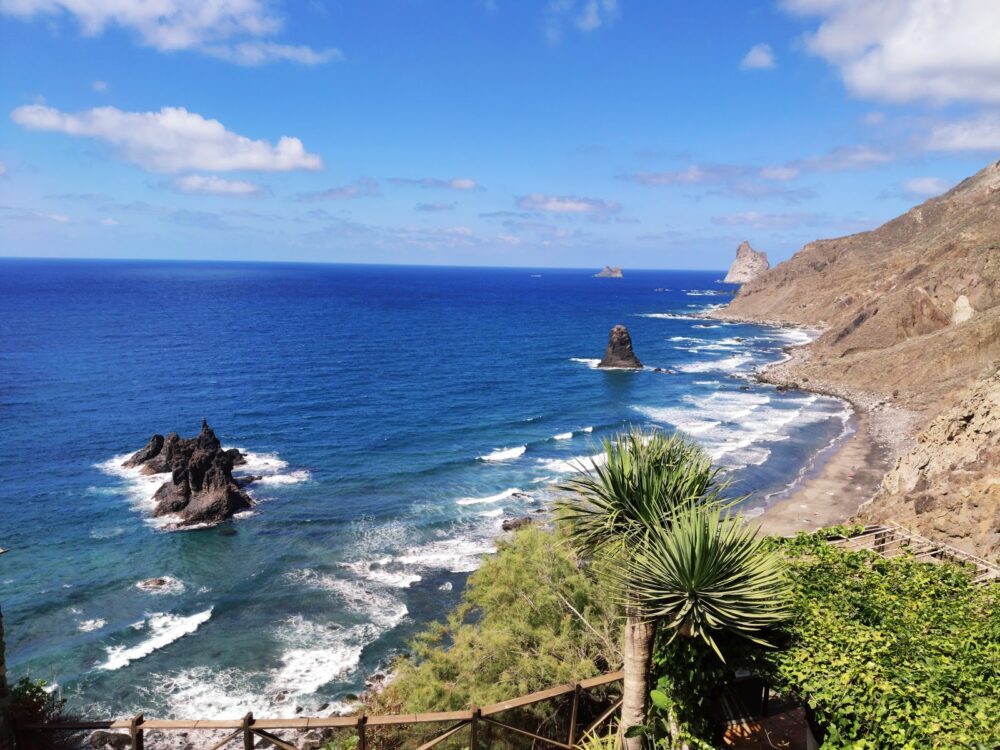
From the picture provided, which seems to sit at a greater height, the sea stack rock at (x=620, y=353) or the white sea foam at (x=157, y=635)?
the sea stack rock at (x=620, y=353)

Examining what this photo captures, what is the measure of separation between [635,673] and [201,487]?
3580 centimetres

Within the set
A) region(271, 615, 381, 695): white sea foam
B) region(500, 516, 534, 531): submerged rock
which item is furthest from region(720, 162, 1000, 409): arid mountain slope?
region(271, 615, 381, 695): white sea foam

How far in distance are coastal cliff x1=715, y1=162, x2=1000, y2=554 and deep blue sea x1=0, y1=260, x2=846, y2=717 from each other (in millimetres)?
8473

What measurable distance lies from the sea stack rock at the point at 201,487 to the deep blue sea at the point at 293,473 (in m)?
1.10

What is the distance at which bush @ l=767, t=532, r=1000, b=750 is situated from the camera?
7.70 metres

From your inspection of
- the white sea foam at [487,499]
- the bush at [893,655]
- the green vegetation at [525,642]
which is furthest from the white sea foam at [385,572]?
the bush at [893,655]

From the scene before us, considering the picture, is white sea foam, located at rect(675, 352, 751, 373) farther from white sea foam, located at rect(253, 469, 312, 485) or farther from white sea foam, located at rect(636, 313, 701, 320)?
white sea foam, located at rect(636, 313, 701, 320)

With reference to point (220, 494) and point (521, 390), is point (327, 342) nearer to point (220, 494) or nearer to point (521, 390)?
point (521, 390)

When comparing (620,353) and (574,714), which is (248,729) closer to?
(574,714)

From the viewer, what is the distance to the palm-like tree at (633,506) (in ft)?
31.7

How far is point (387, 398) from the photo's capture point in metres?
65.1

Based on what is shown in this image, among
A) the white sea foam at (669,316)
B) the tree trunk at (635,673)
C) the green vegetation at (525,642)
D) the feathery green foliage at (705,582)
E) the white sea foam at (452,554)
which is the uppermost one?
the white sea foam at (669,316)

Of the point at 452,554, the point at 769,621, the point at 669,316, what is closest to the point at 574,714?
the point at 769,621

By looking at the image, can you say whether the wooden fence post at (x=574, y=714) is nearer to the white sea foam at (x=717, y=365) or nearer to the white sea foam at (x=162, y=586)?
the white sea foam at (x=162, y=586)
